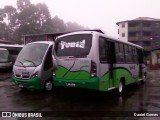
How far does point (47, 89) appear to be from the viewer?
1139 centimetres

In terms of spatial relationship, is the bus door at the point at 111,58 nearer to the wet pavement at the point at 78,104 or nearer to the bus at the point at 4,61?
the wet pavement at the point at 78,104

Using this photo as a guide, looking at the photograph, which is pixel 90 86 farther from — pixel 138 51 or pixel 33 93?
pixel 138 51

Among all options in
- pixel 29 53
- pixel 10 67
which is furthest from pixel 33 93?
pixel 10 67

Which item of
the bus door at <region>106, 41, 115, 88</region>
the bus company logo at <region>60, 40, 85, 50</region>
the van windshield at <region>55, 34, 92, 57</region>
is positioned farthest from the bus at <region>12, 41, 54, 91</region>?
the bus door at <region>106, 41, 115, 88</region>

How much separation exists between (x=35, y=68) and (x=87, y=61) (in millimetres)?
3090

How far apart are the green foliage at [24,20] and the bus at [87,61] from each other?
165ft

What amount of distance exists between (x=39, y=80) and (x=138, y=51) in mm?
7447

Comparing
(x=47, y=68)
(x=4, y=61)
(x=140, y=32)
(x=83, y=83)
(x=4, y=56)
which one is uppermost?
(x=140, y=32)

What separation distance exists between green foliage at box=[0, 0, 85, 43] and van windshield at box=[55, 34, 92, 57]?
50.1m

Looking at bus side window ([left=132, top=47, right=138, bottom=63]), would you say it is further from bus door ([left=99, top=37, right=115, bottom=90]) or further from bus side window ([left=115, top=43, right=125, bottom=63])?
bus door ([left=99, top=37, right=115, bottom=90])

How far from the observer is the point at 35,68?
1073 centimetres

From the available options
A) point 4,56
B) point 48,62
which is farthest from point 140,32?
point 48,62

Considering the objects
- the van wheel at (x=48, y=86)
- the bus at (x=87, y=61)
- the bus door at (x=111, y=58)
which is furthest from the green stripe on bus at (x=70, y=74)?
the van wheel at (x=48, y=86)

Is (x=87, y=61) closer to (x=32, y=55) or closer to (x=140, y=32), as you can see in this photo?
(x=32, y=55)
